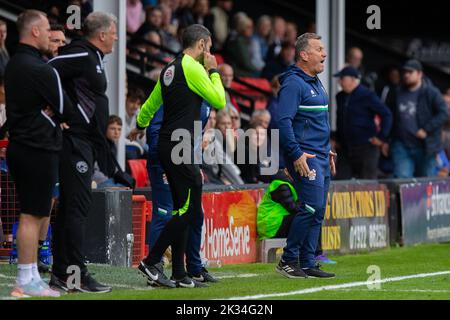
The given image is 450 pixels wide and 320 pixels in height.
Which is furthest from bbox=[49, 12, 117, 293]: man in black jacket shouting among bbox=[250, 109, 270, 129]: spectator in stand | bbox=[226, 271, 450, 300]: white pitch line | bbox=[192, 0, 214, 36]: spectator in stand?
bbox=[192, 0, 214, 36]: spectator in stand

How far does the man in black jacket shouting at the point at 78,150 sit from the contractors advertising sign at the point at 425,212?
24.5ft

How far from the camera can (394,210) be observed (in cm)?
1597

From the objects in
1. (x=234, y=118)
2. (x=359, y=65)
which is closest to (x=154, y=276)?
(x=234, y=118)

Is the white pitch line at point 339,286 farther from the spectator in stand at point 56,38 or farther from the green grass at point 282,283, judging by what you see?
the spectator in stand at point 56,38

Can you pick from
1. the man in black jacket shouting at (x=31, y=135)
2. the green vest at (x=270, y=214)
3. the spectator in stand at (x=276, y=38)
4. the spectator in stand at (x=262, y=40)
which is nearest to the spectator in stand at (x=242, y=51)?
the spectator in stand at (x=262, y=40)

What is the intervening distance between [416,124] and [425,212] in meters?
1.47

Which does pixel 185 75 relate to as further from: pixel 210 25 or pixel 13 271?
pixel 210 25

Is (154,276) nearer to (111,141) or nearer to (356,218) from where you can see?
(111,141)

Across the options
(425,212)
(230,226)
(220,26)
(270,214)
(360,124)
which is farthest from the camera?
(220,26)

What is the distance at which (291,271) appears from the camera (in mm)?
10789

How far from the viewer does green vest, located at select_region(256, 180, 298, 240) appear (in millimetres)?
13102

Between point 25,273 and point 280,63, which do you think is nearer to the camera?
point 25,273

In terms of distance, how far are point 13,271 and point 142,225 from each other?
183cm
